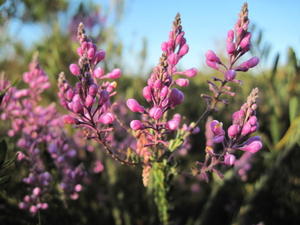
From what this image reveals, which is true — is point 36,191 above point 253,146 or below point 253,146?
above

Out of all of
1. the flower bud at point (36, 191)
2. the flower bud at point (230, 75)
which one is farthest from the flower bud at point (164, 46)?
the flower bud at point (36, 191)

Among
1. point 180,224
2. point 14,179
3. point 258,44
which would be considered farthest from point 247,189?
point 14,179

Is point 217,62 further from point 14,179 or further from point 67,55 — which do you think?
point 67,55

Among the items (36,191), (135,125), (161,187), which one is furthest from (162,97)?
(36,191)

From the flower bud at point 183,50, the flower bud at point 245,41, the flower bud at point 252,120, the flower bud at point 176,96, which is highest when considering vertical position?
the flower bud at point 183,50

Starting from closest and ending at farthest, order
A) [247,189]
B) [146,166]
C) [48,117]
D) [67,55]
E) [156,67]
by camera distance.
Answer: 1. [156,67]
2. [146,166]
3. [48,117]
4. [247,189]
5. [67,55]

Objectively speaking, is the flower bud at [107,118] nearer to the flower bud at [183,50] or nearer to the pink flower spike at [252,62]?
the flower bud at [183,50]

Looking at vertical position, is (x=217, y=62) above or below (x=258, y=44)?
below

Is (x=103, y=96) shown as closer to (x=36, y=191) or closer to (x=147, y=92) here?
(x=147, y=92)
